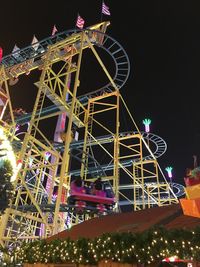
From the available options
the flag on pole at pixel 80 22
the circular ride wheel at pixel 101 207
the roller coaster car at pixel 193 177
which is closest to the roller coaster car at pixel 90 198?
the circular ride wheel at pixel 101 207

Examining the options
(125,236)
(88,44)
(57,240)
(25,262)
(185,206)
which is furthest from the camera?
(88,44)

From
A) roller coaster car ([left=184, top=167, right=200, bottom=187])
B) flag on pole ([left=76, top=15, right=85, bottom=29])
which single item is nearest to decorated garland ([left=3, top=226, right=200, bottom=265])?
roller coaster car ([left=184, top=167, right=200, bottom=187])

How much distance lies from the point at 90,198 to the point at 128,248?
3.43 m

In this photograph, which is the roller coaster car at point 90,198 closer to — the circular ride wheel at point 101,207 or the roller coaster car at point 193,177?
the circular ride wheel at point 101,207

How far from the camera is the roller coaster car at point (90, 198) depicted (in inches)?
316

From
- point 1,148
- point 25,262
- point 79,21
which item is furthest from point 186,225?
point 79,21

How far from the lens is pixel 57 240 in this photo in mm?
6141

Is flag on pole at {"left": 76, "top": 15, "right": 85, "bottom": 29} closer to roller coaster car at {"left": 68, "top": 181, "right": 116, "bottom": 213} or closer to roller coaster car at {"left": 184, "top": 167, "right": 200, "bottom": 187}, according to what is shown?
roller coaster car at {"left": 68, "top": 181, "right": 116, "bottom": 213}

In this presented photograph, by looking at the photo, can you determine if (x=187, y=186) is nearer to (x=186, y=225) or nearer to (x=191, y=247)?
(x=186, y=225)

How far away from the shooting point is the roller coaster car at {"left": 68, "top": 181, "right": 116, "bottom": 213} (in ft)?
26.4

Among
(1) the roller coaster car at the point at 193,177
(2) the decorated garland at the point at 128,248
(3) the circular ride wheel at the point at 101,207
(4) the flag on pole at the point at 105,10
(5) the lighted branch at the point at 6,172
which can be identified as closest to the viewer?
(2) the decorated garland at the point at 128,248

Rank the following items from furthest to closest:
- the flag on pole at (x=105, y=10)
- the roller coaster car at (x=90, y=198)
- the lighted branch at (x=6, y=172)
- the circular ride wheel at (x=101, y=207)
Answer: the flag on pole at (x=105, y=10)
the circular ride wheel at (x=101, y=207)
the lighted branch at (x=6, y=172)
the roller coaster car at (x=90, y=198)

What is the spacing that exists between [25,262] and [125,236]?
3088mm

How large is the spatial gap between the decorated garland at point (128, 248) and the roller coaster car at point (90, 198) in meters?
1.86
